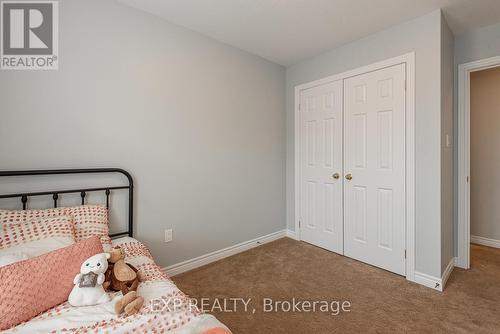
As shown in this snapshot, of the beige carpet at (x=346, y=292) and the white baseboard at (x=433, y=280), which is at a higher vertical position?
the white baseboard at (x=433, y=280)

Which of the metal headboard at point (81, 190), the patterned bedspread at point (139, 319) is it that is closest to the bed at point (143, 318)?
the patterned bedspread at point (139, 319)

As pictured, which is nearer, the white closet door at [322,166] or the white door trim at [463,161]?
the white door trim at [463,161]

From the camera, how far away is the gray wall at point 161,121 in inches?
65.3

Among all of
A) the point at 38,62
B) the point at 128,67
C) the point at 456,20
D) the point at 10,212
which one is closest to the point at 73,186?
the point at 10,212

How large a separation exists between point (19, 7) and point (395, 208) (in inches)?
Answer: 134

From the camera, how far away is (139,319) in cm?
94

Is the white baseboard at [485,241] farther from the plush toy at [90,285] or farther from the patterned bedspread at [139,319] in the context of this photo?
the plush toy at [90,285]

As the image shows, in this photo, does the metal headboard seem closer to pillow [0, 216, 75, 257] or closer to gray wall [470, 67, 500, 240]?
pillow [0, 216, 75, 257]

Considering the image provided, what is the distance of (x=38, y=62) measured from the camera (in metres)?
1.64

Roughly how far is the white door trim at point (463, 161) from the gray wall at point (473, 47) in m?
0.03

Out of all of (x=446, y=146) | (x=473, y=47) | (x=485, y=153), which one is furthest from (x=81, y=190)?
(x=485, y=153)

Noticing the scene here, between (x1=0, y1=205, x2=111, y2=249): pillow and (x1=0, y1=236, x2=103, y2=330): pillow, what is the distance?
0.41 m

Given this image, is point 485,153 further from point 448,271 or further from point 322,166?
point 322,166

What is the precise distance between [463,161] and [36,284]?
3.41 meters
